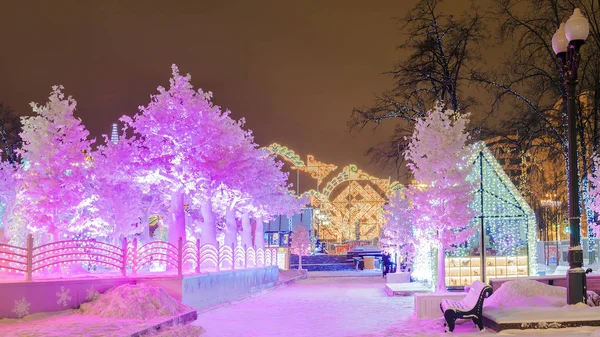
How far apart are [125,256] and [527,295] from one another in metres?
9.42

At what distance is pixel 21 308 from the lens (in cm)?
1330

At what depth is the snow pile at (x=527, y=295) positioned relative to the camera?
12.6 meters

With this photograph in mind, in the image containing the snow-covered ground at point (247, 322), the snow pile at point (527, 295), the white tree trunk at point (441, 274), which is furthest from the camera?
the white tree trunk at point (441, 274)

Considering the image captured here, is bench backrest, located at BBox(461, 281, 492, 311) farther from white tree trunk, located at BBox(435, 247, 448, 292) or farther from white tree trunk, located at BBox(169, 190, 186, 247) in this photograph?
white tree trunk, located at BBox(169, 190, 186, 247)

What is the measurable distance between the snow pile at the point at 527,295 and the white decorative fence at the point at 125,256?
27.0 feet

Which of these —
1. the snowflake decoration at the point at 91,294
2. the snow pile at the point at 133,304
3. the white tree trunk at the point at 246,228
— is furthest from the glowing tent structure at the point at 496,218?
the white tree trunk at the point at 246,228

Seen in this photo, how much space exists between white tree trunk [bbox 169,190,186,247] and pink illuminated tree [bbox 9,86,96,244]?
3.41 metres

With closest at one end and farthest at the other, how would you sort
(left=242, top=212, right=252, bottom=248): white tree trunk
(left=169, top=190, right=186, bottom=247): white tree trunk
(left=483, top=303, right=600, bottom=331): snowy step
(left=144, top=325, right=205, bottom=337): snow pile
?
1. (left=483, top=303, right=600, bottom=331): snowy step
2. (left=144, top=325, right=205, bottom=337): snow pile
3. (left=169, top=190, right=186, bottom=247): white tree trunk
4. (left=242, top=212, right=252, bottom=248): white tree trunk

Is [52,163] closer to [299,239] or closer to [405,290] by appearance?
[405,290]

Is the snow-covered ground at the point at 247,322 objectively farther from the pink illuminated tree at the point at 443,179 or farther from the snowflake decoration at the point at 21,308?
the pink illuminated tree at the point at 443,179

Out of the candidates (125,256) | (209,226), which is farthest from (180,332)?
(209,226)

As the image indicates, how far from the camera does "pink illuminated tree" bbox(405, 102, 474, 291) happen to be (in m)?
17.5

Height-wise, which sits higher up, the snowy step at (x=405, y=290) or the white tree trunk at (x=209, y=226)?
the white tree trunk at (x=209, y=226)

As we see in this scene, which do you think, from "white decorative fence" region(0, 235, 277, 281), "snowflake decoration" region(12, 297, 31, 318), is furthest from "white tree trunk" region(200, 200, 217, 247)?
"snowflake decoration" region(12, 297, 31, 318)
